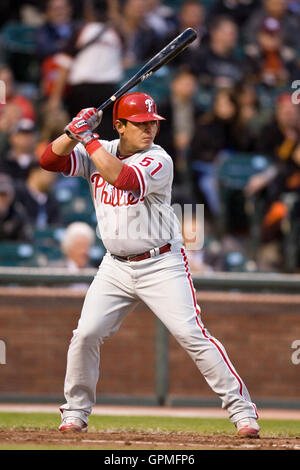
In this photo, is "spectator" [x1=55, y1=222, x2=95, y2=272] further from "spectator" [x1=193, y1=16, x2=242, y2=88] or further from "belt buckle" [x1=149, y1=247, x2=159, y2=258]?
"spectator" [x1=193, y1=16, x2=242, y2=88]

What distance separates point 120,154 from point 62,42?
5.20m

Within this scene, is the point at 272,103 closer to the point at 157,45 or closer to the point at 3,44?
the point at 157,45

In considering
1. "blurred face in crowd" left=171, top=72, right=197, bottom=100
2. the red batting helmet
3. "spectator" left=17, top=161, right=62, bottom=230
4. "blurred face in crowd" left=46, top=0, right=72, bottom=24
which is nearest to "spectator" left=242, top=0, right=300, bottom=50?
"blurred face in crowd" left=171, top=72, right=197, bottom=100

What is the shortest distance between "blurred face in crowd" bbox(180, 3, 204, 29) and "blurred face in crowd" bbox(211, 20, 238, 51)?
24 centimetres

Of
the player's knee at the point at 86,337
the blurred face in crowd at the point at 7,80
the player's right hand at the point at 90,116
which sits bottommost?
the player's knee at the point at 86,337

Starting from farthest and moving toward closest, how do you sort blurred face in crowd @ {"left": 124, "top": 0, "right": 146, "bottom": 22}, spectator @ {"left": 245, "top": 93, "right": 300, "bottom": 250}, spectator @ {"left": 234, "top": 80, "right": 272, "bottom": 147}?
1. blurred face in crowd @ {"left": 124, "top": 0, "right": 146, "bottom": 22}
2. spectator @ {"left": 234, "top": 80, "right": 272, "bottom": 147}
3. spectator @ {"left": 245, "top": 93, "right": 300, "bottom": 250}

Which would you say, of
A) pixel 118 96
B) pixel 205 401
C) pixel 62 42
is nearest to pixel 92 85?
pixel 62 42

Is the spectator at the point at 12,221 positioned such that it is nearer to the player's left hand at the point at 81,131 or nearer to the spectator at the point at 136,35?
the spectator at the point at 136,35

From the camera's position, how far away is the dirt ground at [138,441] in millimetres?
4406

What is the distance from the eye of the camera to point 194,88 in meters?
10.3

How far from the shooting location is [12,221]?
8.51 metres

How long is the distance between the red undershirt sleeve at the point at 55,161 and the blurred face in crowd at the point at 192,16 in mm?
5959

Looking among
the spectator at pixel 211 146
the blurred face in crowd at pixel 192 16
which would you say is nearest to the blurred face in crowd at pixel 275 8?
the blurred face in crowd at pixel 192 16

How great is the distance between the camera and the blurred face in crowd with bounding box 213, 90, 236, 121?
9703 millimetres
